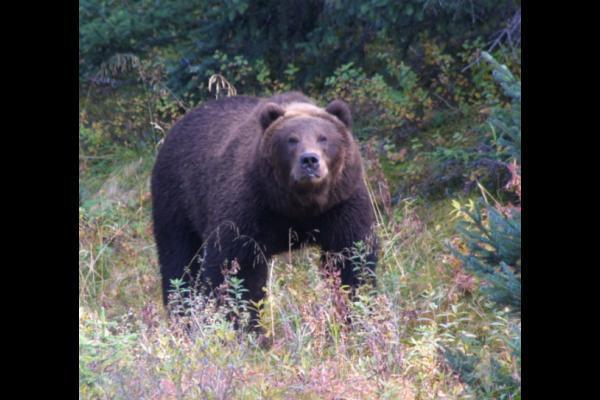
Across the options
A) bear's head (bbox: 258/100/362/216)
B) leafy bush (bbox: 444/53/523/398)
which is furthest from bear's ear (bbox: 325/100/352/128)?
leafy bush (bbox: 444/53/523/398)

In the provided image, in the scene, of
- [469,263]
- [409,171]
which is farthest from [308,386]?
[409,171]

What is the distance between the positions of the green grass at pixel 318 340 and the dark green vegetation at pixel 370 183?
0.06 feet

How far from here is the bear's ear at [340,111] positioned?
7.95 metres

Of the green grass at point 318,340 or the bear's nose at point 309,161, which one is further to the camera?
the bear's nose at point 309,161

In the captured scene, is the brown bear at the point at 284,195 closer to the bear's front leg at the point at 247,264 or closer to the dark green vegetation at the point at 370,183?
the bear's front leg at the point at 247,264

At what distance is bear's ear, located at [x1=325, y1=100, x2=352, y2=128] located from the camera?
7.95 meters

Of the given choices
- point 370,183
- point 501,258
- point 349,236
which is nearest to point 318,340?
point 349,236

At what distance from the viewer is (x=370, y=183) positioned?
10.2m

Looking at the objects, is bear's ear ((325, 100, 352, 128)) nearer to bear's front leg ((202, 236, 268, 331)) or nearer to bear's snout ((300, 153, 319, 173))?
bear's snout ((300, 153, 319, 173))

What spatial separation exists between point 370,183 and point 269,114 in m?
2.56

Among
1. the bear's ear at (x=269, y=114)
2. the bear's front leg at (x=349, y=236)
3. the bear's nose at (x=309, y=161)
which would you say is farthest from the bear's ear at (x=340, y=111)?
the bear's nose at (x=309, y=161)

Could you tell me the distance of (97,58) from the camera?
38.0 feet

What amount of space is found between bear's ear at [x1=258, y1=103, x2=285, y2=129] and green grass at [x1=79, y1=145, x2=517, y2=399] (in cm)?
121

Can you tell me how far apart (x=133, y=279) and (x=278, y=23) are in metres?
3.29
